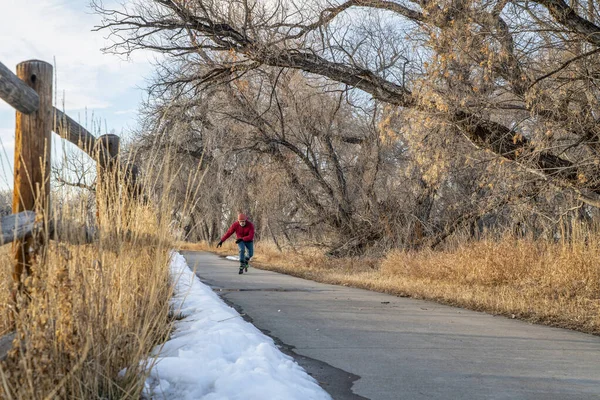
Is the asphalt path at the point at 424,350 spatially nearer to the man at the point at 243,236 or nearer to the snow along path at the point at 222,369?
the snow along path at the point at 222,369

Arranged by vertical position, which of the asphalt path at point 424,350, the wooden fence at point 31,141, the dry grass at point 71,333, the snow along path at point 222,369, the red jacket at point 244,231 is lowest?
the asphalt path at point 424,350

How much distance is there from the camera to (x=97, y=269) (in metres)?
4.08

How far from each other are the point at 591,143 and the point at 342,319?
6.28 meters

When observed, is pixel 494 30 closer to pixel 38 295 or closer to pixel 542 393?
pixel 542 393

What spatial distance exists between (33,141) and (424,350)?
4.61 metres

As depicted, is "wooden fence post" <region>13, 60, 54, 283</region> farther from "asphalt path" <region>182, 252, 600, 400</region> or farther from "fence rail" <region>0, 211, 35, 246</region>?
"asphalt path" <region>182, 252, 600, 400</region>

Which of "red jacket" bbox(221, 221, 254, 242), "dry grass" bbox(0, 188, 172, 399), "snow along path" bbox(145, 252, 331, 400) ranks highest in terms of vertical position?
"red jacket" bbox(221, 221, 254, 242)

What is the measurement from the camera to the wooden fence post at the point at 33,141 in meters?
4.33

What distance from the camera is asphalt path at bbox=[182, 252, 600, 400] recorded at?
17.4ft

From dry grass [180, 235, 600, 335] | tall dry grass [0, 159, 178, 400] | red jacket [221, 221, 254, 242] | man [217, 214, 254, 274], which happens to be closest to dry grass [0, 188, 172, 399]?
tall dry grass [0, 159, 178, 400]

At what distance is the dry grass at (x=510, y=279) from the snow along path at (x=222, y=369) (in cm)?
515

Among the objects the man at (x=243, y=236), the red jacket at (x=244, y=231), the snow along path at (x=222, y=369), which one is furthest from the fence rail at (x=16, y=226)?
the red jacket at (x=244, y=231)

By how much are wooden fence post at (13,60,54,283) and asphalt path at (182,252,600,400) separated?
2873 mm

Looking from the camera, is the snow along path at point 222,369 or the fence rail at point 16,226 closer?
the fence rail at point 16,226
